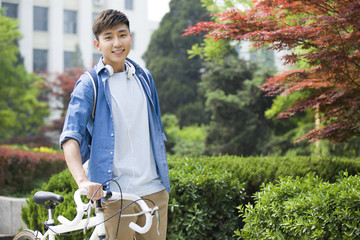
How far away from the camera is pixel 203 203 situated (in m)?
4.29

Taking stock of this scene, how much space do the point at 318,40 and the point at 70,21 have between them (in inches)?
996

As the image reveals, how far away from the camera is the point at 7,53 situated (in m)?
15.9

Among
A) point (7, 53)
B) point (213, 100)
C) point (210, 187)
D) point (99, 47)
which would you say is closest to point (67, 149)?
point (99, 47)

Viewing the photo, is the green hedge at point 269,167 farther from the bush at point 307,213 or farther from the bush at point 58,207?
the bush at point 307,213

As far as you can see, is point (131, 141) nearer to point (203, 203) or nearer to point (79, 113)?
point (79, 113)

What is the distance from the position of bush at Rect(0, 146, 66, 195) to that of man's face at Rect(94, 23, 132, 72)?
19.3ft

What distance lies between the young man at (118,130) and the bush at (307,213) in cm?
118

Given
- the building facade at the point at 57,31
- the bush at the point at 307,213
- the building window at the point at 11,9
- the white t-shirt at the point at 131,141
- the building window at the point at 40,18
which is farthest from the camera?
the building window at the point at 40,18

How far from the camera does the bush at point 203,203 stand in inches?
164

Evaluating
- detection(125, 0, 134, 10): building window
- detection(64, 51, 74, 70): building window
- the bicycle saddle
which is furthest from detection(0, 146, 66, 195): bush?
detection(125, 0, 134, 10): building window

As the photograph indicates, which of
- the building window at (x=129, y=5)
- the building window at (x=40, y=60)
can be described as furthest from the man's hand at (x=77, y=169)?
the building window at (x=129, y=5)

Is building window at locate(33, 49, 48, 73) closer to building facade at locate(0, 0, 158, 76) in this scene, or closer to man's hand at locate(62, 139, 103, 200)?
building facade at locate(0, 0, 158, 76)

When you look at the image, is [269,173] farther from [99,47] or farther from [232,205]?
Result: [99,47]

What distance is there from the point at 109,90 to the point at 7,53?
1462 centimetres
